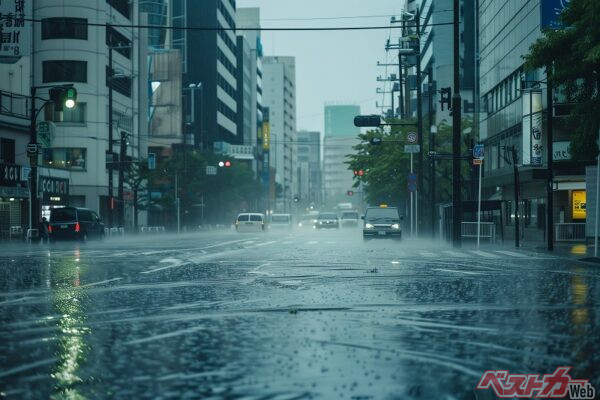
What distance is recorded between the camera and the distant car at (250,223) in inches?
2741

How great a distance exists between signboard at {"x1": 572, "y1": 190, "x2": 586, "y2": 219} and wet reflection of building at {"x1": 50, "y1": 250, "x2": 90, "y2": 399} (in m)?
34.8

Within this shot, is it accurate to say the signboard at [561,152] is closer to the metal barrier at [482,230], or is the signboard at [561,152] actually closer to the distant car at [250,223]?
the metal barrier at [482,230]

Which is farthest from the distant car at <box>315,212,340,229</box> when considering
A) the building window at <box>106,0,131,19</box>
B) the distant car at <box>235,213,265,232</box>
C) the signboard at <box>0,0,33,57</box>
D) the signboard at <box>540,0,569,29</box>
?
the signboard at <box>540,0,569,29</box>

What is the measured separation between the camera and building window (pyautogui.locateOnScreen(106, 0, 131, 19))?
74519 mm

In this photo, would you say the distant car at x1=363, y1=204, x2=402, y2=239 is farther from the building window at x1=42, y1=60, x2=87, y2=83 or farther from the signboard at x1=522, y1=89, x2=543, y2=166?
the building window at x1=42, y1=60, x2=87, y2=83

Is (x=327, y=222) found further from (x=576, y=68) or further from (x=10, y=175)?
(x=576, y=68)

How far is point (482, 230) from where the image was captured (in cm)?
4156

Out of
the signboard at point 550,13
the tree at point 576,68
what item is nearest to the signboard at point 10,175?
the signboard at point 550,13

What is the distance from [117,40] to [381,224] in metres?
38.9

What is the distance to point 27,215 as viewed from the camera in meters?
55.1

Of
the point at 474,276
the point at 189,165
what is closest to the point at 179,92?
the point at 189,165

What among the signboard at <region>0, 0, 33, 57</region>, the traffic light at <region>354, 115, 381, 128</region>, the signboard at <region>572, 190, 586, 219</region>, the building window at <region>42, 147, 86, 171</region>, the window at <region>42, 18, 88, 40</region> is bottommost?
the signboard at <region>572, 190, 586, 219</region>

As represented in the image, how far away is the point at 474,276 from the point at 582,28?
840 cm

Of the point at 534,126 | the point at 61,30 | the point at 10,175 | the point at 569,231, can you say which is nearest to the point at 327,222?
the point at 61,30
